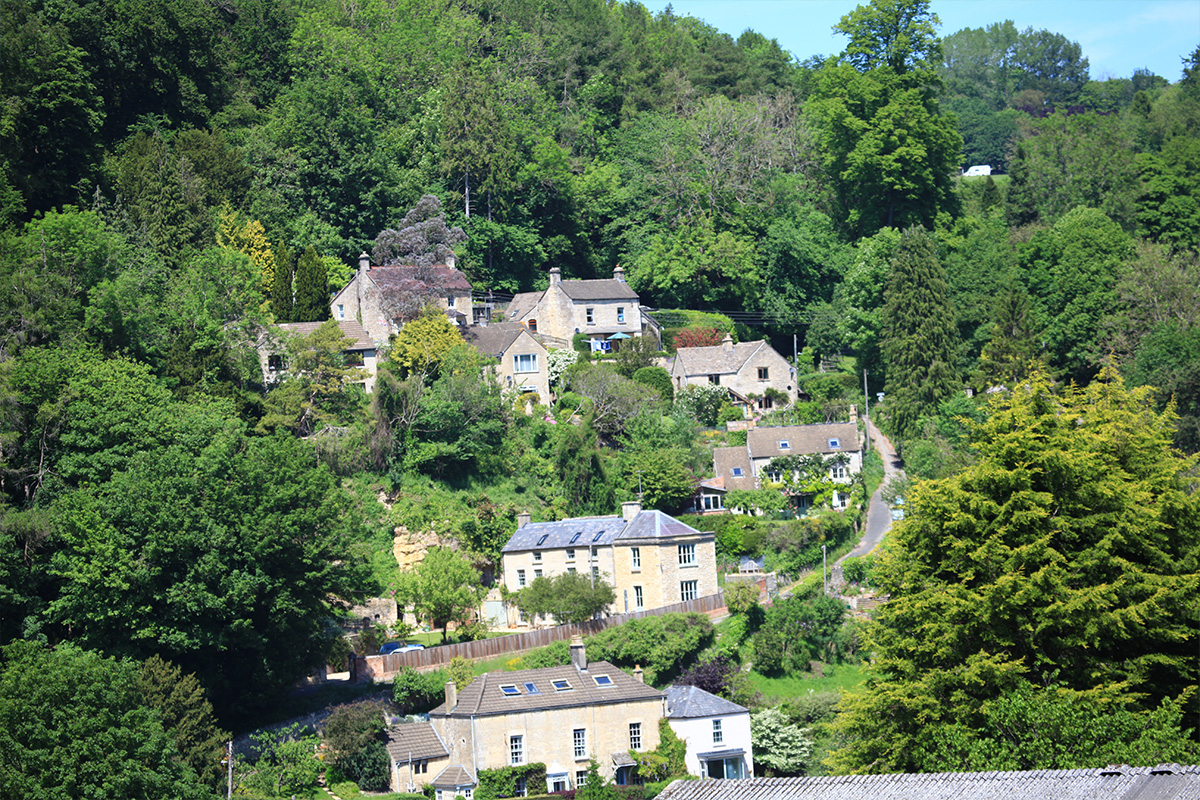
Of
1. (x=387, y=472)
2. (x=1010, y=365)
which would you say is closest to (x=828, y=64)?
(x=1010, y=365)

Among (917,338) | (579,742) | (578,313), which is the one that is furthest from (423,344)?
(917,338)

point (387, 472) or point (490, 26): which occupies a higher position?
point (490, 26)

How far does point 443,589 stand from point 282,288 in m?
22.8

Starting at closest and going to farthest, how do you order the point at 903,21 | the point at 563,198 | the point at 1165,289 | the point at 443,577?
the point at 443,577 → the point at 1165,289 → the point at 563,198 → the point at 903,21

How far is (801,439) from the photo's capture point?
68.4m

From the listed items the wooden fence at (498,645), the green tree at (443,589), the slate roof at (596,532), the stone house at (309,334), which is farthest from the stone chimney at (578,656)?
the stone house at (309,334)

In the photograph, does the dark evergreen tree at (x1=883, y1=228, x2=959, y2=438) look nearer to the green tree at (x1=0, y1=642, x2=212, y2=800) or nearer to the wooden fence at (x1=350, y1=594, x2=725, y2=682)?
the wooden fence at (x1=350, y1=594, x2=725, y2=682)

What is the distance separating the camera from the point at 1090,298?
75.9 m

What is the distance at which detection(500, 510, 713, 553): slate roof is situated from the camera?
193 ft

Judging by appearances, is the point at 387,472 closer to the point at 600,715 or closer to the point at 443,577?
the point at 443,577

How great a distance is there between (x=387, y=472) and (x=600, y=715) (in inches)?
711

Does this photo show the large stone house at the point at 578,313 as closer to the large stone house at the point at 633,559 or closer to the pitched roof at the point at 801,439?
the pitched roof at the point at 801,439

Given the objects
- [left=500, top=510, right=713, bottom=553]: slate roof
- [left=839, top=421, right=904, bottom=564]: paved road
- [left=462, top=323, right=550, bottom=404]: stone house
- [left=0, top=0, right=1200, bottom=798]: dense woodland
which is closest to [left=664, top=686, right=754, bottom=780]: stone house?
[left=500, top=510, right=713, bottom=553]: slate roof

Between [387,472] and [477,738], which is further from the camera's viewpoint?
[387,472]
